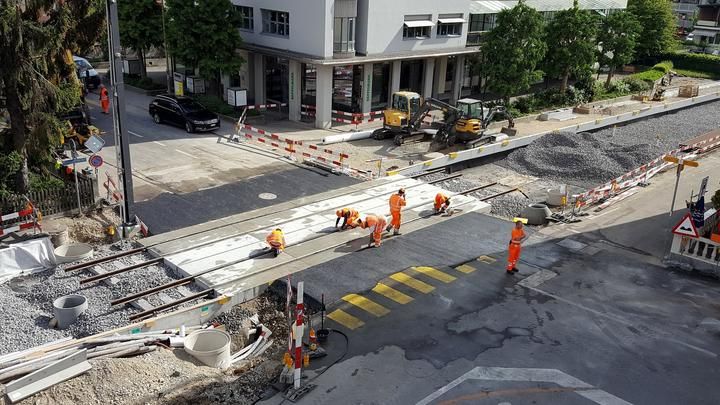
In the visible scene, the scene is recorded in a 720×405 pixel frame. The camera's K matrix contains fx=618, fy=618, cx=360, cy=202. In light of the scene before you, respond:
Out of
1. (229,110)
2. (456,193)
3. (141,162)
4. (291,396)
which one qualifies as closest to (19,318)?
(291,396)

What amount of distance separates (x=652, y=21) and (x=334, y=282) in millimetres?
48268

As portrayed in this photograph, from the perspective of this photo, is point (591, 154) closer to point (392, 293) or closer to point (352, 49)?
point (352, 49)

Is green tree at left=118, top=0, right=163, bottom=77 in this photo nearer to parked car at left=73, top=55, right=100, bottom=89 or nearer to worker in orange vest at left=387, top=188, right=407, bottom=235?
parked car at left=73, top=55, right=100, bottom=89

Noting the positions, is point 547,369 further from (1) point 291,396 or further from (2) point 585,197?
(2) point 585,197

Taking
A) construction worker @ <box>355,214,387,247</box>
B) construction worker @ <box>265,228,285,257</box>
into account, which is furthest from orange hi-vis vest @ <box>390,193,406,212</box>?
construction worker @ <box>265,228,285,257</box>

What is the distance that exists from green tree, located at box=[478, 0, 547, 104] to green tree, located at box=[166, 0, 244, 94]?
13.7 m

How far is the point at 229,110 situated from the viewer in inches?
1288

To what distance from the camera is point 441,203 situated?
20.1 m

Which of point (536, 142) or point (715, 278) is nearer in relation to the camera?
point (715, 278)

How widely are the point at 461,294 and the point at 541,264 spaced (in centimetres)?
331

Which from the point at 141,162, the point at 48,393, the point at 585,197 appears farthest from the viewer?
the point at 141,162

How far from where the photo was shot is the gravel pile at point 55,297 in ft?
40.8

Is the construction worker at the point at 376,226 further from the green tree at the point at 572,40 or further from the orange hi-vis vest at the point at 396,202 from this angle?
the green tree at the point at 572,40

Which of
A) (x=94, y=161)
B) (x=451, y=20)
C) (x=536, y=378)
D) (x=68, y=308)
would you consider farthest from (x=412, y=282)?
(x=451, y=20)
